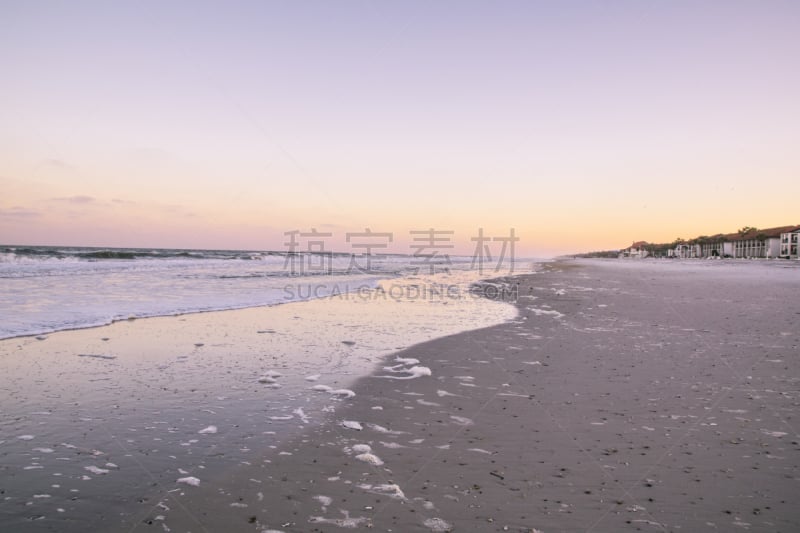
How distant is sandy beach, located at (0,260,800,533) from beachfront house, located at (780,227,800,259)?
377ft

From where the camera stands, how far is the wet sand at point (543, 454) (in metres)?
3.20

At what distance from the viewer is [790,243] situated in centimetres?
9969

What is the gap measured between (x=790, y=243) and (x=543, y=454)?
410 ft

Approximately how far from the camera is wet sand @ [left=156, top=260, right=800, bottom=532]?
3.20 m

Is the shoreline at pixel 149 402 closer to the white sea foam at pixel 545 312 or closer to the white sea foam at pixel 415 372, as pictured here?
the white sea foam at pixel 415 372

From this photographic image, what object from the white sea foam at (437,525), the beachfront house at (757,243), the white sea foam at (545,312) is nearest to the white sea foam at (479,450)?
the white sea foam at (437,525)

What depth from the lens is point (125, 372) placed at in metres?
6.82

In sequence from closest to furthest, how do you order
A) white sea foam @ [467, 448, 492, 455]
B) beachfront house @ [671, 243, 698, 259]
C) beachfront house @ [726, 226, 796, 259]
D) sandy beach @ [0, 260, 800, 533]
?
sandy beach @ [0, 260, 800, 533] < white sea foam @ [467, 448, 492, 455] < beachfront house @ [726, 226, 796, 259] < beachfront house @ [671, 243, 698, 259]

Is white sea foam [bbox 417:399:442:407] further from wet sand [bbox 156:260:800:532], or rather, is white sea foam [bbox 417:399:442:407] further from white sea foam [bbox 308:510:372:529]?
white sea foam [bbox 308:510:372:529]

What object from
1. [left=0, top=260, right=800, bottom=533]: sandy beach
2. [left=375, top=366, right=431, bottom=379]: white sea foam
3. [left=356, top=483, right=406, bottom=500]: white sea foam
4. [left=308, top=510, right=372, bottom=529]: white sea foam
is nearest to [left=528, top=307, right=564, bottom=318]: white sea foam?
[left=0, top=260, right=800, bottom=533]: sandy beach

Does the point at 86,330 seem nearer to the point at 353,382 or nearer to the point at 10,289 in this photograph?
the point at 353,382

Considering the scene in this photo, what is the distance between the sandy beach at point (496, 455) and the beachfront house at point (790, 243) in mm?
114773

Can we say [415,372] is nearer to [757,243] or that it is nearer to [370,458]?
[370,458]

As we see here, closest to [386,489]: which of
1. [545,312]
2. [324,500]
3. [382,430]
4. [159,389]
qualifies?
[324,500]
